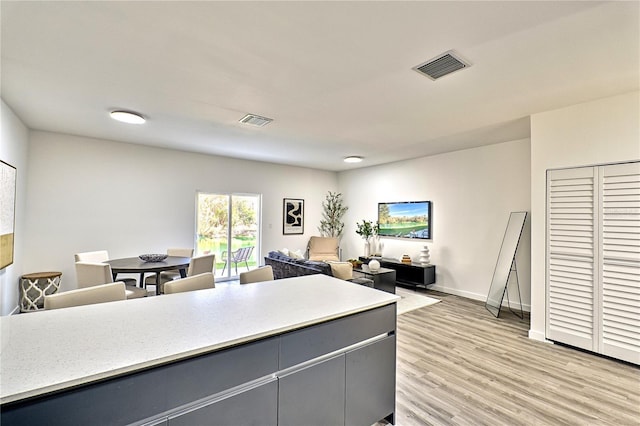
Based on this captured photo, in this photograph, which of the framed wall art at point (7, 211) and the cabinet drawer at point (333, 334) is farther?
the framed wall art at point (7, 211)

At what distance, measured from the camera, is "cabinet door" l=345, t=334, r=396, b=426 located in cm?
175

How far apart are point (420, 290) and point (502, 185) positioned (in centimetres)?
246

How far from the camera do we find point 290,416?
149cm

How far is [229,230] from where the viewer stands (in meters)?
6.36

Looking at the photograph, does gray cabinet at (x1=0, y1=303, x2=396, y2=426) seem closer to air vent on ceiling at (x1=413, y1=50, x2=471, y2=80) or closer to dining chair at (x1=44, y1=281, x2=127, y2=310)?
dining chair at (x1=44, y1=281, x2=127, y2=310)

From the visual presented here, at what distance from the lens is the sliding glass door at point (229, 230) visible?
6.07 metres

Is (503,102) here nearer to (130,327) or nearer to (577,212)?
(577,212)

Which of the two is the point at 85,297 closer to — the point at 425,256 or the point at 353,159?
the point at 353,159

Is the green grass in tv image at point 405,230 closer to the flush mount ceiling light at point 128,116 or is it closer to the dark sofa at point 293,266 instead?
the dark sofa at point 293,266

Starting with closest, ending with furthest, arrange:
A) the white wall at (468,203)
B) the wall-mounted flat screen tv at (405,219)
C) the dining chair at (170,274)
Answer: the dining chair at (170,274) < the white wall at (468,203) < the wall-mounted flat screen tv at (405,219)

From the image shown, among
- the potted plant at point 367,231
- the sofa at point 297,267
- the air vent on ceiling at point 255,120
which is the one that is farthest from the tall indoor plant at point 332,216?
the air vent on ceiling at point 255,120

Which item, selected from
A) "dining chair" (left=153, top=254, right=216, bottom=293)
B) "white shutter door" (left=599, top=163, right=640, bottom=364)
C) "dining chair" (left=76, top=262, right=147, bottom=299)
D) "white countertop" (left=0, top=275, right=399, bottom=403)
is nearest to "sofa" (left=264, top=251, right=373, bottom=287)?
"dining chair" (left=153, top=254, right=216, bottom=293)

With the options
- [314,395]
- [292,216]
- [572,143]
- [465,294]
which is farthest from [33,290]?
[572,143]

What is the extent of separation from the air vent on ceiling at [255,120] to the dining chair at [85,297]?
2484 millimetres
